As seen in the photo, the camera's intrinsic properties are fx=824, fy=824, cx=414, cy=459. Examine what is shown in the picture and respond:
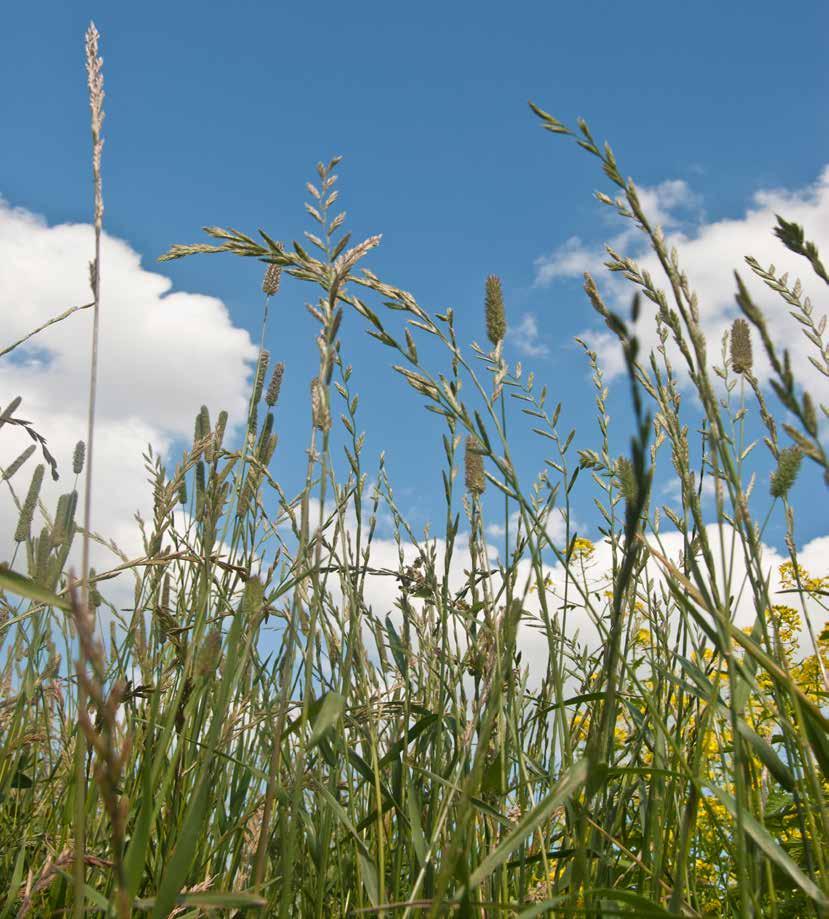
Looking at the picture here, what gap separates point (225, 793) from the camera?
1760 millimetres

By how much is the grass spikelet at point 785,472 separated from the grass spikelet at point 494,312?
0.57 metres

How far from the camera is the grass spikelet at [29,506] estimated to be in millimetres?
2684

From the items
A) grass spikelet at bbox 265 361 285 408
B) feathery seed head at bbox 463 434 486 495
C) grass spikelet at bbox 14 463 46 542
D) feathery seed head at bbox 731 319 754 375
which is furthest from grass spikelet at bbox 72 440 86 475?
feathery seed head at bbox 731 319 754 375

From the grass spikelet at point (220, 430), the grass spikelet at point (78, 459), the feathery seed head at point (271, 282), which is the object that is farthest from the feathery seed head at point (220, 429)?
the grass spikelet at point (78, 459)

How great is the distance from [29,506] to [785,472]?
243 cm

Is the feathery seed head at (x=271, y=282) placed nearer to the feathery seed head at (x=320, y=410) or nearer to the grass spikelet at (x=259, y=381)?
the grass spikelet at (x=259, y=381)

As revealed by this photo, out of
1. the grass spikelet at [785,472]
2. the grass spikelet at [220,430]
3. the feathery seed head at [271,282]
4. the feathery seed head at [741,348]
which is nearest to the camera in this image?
the grass spikelet at [785,472]

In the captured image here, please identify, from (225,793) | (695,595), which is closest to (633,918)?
(695,595)

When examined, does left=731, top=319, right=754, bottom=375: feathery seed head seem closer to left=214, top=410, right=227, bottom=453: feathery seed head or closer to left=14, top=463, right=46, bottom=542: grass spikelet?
left=214, top=410, right=227, bottom=453: feathery seed head

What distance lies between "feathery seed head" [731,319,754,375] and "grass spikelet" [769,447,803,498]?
240 mm

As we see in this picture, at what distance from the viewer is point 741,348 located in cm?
169

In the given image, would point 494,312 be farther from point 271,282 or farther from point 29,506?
point 29,506

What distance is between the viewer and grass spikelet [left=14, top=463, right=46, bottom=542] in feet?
8.80

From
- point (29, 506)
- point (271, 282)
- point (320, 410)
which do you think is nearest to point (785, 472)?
point (320, 410)
